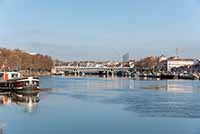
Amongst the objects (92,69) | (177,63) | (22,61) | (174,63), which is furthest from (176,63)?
(22,61)

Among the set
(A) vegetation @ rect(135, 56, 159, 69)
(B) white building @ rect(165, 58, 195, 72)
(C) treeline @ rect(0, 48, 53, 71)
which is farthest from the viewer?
(B) white building @ rect(165, 58, 195, 72)

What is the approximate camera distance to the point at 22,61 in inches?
4235

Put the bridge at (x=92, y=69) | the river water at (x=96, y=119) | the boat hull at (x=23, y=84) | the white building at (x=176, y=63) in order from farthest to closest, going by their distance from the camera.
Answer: the white building at (x=176, y=63) < the bridge at (x=92, y=69) < the boat hull at (x=23, y=84) < the river water at (x=96, y=119)

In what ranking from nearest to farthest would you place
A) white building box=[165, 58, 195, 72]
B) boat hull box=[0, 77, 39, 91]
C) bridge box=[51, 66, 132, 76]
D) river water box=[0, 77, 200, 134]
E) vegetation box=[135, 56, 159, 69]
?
1. river water box=[0, 77, 200, 134]
2. boat hull box=[0, 77, 39, 91]
3. bridge box=[51, 66, 132, 76]
4. vegetation box=[135, 56, 159, 69]
5. white building box=[165, 58, 195, 72]

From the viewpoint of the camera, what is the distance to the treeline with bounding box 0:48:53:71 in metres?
96.2

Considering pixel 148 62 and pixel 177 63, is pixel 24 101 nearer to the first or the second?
pixel 148 62

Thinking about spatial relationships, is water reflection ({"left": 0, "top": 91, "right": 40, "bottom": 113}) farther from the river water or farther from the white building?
the white building

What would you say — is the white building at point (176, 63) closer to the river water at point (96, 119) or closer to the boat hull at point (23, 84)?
the boat hull at point (23, 84)

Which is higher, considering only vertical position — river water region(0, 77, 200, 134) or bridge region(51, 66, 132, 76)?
bridge region(51, 66, 132, 76)

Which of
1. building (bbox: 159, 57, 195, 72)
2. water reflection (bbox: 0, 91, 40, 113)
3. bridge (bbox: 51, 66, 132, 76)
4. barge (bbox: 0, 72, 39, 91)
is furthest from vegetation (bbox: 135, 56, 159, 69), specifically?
water reflection (bbox: 0, 91, 40, 113)

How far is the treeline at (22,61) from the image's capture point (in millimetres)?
96200

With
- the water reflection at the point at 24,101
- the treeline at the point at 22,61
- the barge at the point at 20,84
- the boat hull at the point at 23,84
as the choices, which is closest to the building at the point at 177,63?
the treeline at the point at 22,61

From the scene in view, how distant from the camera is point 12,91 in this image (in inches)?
1515

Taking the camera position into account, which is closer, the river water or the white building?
the river water
